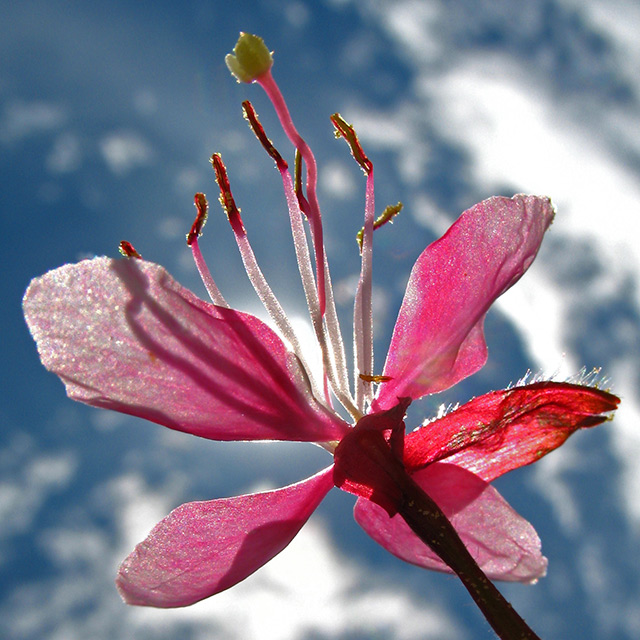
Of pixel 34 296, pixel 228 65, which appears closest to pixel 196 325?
pixel 34 296

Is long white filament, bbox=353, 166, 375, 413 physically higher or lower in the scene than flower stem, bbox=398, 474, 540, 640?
higher

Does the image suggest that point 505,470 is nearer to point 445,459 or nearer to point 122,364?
point 445,459

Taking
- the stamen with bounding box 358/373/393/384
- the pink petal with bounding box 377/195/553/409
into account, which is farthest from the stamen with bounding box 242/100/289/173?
the stamen with bounding box 358/373/393/384

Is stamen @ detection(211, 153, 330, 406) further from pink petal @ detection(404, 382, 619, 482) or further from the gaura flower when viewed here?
pink petal @ detection(404, 382, 619, 482)

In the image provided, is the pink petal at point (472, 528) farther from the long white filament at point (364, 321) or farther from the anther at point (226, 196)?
the anther at point (226, 196)

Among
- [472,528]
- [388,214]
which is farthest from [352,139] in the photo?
[472,528]

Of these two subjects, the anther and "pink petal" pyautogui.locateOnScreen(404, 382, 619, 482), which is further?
the anther

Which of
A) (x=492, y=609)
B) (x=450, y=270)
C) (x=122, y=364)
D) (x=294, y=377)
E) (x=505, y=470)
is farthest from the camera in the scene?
(x=505, y=470)
